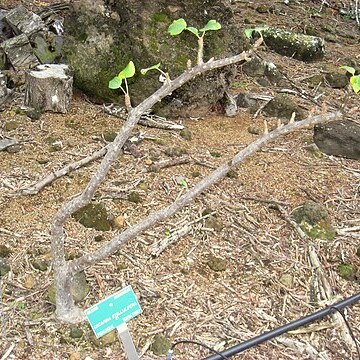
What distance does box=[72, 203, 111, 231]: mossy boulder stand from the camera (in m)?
2.61

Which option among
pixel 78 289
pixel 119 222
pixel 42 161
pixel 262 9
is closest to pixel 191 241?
pixel 119 222

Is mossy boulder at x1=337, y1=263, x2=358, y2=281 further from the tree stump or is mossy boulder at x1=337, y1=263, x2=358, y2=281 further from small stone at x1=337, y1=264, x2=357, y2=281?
the tree stump

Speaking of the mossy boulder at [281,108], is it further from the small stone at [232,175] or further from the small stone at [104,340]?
the small stone at [104,340]

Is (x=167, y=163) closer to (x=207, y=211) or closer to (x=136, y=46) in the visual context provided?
(x=207, y=211)

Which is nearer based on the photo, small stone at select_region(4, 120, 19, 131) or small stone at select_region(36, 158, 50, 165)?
small stone at select_region(36, 158, 50, 165)

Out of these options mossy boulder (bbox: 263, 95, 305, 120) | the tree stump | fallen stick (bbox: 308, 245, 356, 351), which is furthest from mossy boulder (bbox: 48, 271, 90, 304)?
mossy boulder (bbox: 263, 95, 305, 120)

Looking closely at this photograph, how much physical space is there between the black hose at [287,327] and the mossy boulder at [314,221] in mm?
438

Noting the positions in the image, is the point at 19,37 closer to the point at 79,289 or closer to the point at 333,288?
the point at 79,289

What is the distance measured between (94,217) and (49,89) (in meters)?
1.11

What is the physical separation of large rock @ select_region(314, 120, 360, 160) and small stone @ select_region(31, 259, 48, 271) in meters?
1.89

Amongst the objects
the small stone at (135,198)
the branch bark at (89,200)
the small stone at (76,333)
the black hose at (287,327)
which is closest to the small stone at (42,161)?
the small stone at (135,198)

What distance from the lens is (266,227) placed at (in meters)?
2.76

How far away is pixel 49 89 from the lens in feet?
11.2

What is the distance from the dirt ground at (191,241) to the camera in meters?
2.18
